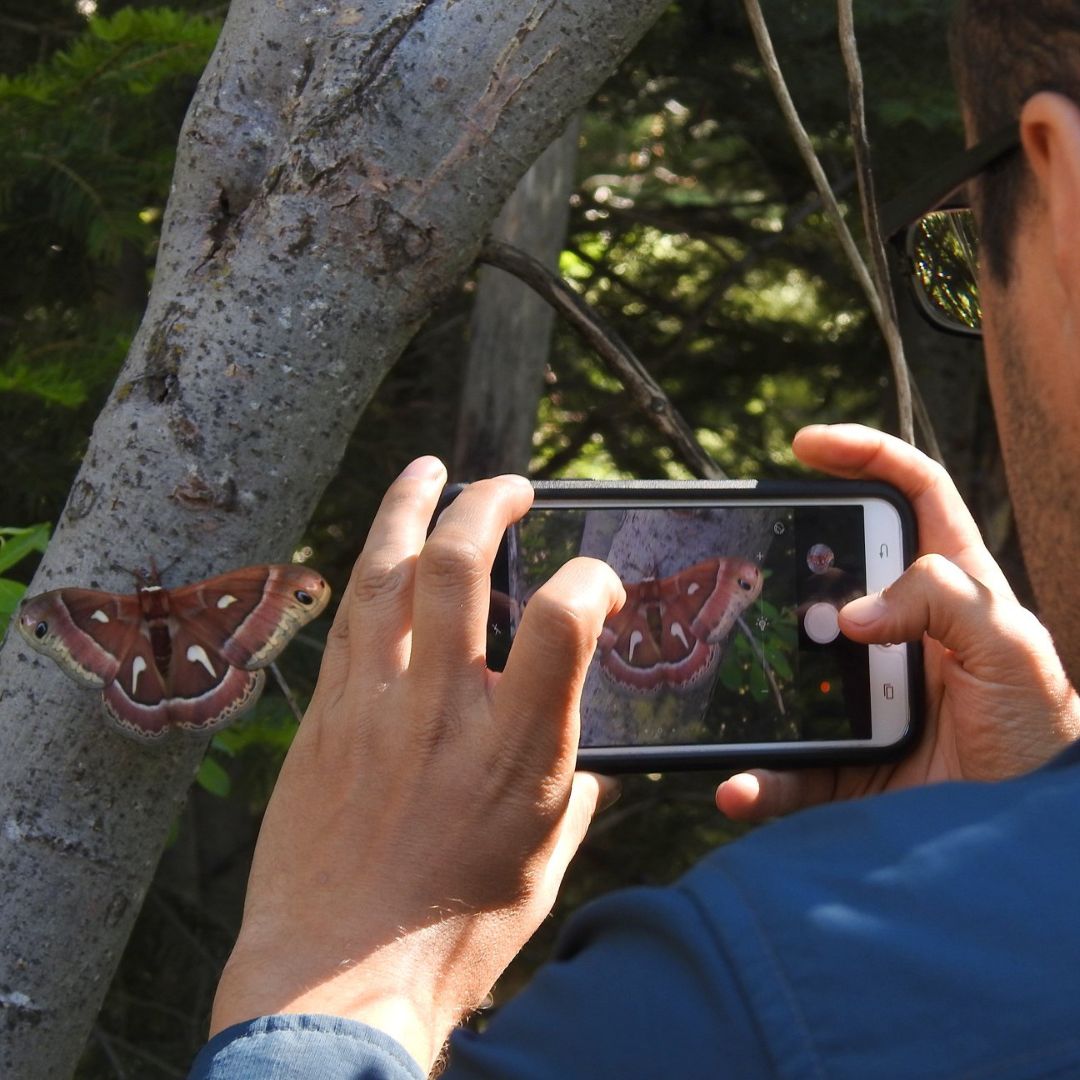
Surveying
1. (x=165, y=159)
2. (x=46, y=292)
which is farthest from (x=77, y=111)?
(x=46, y=292)

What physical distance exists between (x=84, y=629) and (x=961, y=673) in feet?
3.40

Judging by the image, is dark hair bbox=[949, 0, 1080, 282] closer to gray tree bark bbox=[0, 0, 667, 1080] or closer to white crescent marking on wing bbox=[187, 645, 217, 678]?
gray tree bark bbox=[0, 0, 667, 1080]

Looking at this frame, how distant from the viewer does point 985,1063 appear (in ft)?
1.93

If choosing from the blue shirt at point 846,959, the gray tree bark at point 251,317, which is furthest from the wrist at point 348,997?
the gray tree bark at point 251,317

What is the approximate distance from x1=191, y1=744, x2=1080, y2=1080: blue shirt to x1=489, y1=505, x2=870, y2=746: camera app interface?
790mm

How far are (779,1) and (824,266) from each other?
4.89ft

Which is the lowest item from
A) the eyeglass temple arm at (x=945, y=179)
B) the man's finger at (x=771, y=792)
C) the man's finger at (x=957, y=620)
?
the man's finger at (x=771, y=792)

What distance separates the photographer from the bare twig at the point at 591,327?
6.16 feet

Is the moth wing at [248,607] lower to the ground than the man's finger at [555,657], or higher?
lower

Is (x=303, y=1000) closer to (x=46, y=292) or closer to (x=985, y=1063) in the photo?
(x=985, y=1063)

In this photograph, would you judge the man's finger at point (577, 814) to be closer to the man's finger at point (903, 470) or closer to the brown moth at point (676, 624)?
the brown moth at point (676, 624)

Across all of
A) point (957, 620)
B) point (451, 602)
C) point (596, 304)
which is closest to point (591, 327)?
point (957, 620)

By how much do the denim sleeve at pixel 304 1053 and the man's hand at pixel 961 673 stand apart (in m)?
0.64

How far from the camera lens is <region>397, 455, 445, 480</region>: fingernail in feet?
4.12
